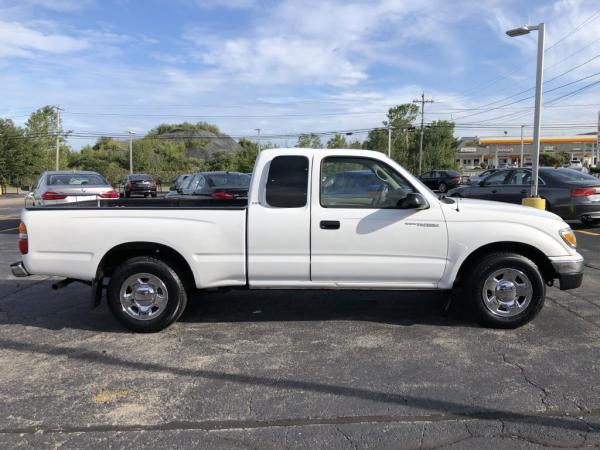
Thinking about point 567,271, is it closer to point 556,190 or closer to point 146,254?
point 146,254

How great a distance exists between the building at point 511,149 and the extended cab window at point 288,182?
3898 inches

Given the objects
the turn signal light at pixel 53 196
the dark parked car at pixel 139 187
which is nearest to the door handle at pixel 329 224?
the turn signal light at pixel 53 196

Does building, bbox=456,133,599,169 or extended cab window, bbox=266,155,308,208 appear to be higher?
building, bbox=456,133,599,169

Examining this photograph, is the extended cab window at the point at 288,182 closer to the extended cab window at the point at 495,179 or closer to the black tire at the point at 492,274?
the black tire at the point at 492,274

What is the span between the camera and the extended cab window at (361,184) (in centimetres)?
523

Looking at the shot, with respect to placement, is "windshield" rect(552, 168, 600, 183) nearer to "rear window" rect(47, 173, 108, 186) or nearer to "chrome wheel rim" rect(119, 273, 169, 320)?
"chrome wheel rim" rect(119, 273, 169, 320)

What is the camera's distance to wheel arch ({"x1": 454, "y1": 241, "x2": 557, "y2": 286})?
5262 millimetres

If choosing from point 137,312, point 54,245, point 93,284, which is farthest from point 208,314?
point 54,245

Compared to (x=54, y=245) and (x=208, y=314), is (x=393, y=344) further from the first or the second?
(x=54, y=245)

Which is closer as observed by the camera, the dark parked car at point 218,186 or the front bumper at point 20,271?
the front bumper at point 20,271

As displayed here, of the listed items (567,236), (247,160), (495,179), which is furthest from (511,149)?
(567,236)

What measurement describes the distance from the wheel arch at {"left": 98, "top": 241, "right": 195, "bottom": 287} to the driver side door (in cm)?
130

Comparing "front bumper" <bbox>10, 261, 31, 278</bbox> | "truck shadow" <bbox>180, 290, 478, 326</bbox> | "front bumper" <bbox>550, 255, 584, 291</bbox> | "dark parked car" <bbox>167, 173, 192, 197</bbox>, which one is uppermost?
"dark parked car" <bbox>167, 173, 192, 197</bbox>

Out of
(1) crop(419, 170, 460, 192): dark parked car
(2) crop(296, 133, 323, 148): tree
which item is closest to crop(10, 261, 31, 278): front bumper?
(1) crop(419, 170, 460, 192): dark parked car
